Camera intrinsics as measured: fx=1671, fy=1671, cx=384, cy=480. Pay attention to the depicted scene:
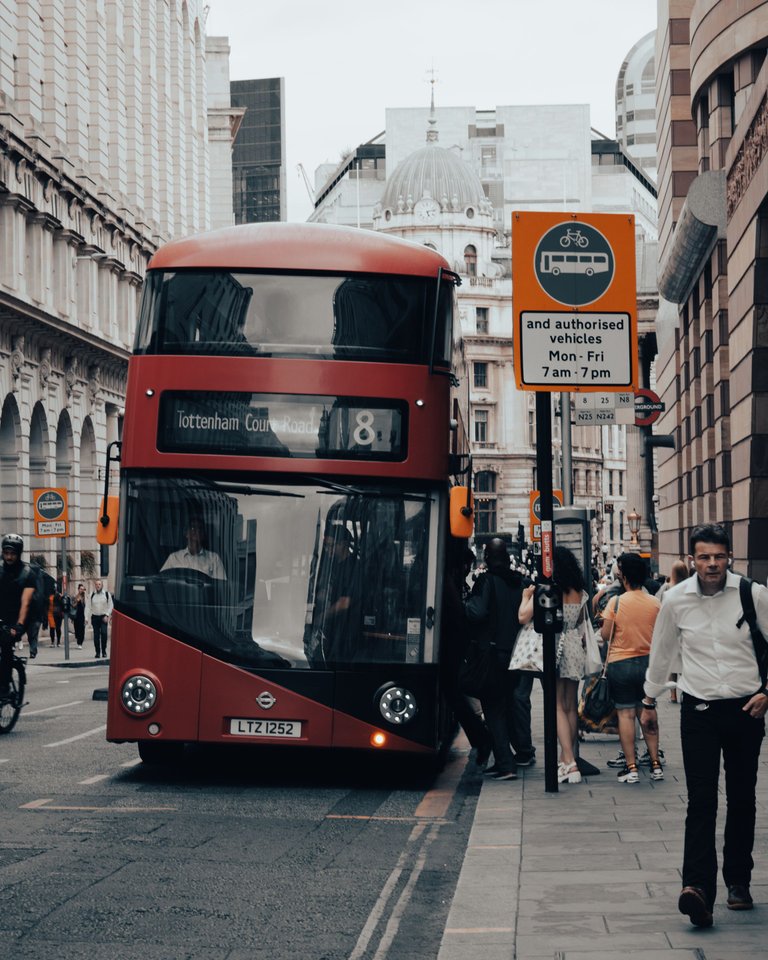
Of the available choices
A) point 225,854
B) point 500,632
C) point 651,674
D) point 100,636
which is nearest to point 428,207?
point 100,636

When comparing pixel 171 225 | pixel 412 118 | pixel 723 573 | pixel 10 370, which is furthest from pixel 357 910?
pixel 412 118

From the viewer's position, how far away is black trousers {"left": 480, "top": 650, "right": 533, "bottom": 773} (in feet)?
41.0

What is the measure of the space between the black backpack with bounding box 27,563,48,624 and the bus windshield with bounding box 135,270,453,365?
391 cm

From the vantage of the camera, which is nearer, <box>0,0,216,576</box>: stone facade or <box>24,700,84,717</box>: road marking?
<box>24,700,84,717</box>: road marking

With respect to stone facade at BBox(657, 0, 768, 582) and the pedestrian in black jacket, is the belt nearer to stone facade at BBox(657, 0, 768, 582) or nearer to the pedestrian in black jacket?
the pedestrian in black jacket

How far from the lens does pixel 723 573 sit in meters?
7.17

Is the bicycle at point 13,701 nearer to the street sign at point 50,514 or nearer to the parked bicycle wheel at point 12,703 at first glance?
the parked bicycle wheel at point 12,703

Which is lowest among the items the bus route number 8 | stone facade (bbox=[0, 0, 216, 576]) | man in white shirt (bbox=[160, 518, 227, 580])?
man in white shirt (bbox=[160, 518, 227, 580])

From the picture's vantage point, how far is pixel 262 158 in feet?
456

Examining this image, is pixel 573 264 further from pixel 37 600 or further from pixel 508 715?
pixel 37 600

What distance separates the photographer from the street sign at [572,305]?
11602 mm

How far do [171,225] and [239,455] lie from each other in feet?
161

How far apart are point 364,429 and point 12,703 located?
5528mm

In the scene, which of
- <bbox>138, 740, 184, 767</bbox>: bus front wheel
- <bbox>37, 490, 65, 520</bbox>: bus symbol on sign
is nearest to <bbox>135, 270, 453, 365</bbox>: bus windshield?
<bbox>138, 740, 184, 767</bbox>: bus front wheel
